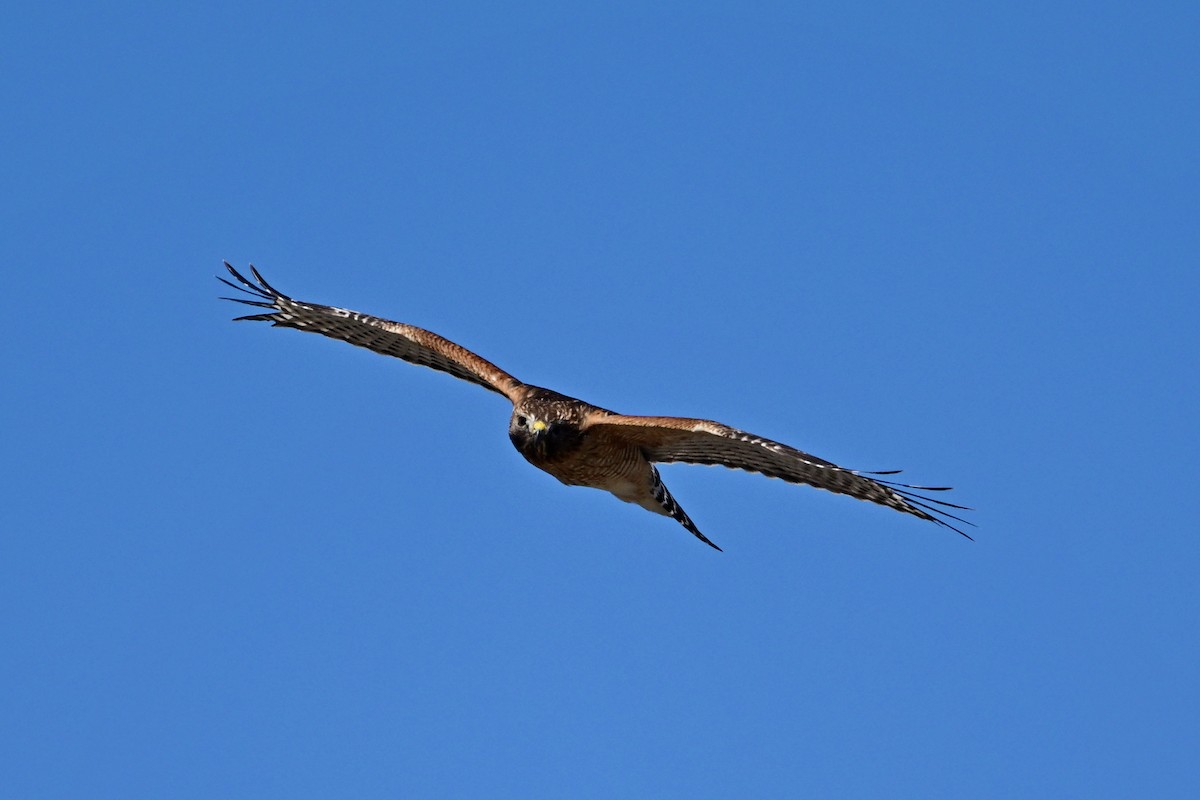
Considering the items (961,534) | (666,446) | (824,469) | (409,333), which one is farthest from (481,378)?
(961,534)

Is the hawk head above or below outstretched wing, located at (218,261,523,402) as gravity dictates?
below

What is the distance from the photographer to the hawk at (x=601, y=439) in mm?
12750

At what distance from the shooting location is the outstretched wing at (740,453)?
12.6 meters

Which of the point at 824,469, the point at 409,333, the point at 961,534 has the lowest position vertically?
the point at 961,534

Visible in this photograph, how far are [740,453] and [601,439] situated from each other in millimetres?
1142

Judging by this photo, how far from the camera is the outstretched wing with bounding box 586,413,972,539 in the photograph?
12.6 metres

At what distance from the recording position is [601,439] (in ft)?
44.3

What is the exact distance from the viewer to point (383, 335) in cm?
1492

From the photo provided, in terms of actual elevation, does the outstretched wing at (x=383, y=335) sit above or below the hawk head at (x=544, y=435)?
above

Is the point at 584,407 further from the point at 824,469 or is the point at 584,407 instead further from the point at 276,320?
the point at 276,320

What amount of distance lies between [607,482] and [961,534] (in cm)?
357

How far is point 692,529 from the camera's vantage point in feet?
48.6

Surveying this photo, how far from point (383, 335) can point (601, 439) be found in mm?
2571

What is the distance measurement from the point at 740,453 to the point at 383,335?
364 centimetres
